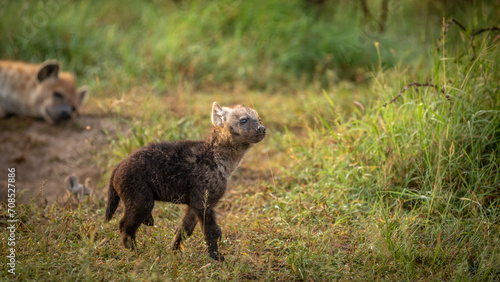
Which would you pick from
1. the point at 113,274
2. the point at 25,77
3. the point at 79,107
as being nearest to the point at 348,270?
the point at 113,274

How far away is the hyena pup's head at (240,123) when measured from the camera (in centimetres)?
374

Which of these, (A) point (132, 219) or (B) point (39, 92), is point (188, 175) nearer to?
(A) point (132, 219)

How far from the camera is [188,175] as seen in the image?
3580 mm

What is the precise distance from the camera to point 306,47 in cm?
832

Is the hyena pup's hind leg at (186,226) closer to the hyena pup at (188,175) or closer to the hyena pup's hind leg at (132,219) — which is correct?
the hyena pup at (188,175)

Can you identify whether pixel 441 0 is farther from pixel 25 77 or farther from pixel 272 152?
pixel 25 77

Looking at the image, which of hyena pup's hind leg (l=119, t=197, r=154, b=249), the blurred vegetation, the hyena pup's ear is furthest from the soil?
hyena pup's hind leg (l=119, t=197, r=154, b=249)

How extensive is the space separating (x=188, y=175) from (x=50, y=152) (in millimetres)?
3036

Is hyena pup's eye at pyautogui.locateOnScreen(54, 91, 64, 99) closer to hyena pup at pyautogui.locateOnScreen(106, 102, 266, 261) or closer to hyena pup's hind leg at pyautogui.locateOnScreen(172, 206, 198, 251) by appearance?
hyena pup at pyautogui.locateOnScreen(106, 102, 266, 261)

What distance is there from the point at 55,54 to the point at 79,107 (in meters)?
1.71

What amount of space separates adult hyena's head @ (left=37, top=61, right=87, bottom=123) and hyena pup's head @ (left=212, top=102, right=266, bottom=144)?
10.9 ft

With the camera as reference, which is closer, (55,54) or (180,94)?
(180,94)

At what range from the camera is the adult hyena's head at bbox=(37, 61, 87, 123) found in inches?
251

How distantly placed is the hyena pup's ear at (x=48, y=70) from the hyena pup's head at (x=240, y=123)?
3734 millimetres
